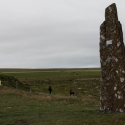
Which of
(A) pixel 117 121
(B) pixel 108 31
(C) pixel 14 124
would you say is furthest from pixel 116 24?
(C) pixel 14 124

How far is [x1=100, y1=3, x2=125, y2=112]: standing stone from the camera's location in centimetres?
1755

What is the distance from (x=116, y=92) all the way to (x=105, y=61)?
2050mm

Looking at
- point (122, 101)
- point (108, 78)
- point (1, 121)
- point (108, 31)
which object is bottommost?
point (1, 121)

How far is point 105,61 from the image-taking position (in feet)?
60.3

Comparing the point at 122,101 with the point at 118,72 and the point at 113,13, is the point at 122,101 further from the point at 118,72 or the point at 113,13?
the point at 113,13

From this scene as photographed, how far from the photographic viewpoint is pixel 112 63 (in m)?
18.0

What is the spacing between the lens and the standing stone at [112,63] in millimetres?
17547

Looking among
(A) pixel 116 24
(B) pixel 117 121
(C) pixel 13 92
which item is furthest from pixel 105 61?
(C) pixel 13 92

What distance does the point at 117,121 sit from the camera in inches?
541

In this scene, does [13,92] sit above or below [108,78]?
below

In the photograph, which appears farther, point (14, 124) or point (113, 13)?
point (113, 13)

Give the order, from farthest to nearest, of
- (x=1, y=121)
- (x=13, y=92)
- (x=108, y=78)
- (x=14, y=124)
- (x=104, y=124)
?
(x=13, y=92), (x=108, y=78), (x=1, y=121), (x=14, y=124), (x=104, y=124)

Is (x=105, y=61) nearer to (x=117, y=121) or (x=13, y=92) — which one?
(x=117, y=121)

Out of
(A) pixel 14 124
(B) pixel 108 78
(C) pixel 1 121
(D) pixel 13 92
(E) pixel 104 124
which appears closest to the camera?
(E) pixel 104 124
